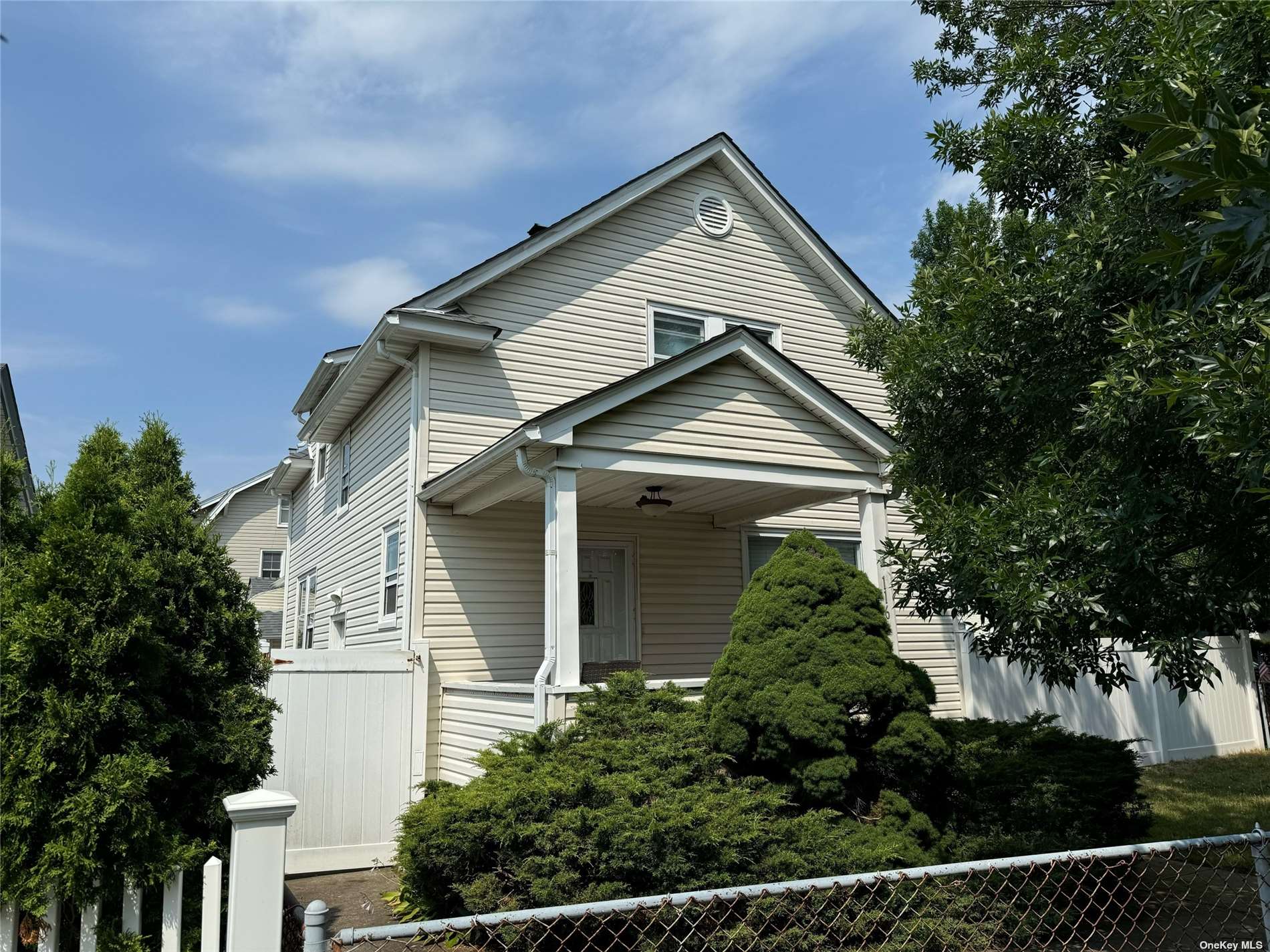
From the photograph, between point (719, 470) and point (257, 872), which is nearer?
point (257, 872)

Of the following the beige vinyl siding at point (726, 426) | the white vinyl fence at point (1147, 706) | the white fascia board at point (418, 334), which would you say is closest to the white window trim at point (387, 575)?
the white fascia board at point (418, 334)

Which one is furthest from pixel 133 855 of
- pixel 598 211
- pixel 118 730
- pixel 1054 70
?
pixel 598 211

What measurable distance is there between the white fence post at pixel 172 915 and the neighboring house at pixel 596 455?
4.55 meters

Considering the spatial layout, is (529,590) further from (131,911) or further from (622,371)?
(131,911)

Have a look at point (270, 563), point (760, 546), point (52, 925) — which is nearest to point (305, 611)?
point (760, 546)

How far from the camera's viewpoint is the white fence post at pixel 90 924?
10.7 ft

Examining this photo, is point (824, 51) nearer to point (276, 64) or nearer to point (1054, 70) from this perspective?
point (1054, 70)

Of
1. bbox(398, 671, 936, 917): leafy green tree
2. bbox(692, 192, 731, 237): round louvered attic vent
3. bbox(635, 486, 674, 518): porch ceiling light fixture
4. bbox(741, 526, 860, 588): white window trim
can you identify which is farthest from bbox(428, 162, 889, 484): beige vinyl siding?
bbox(398, 671, 936, 917): leafy green tree

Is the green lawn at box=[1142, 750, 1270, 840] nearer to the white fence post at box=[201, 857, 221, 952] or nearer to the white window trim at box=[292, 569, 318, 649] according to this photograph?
the white fence post at box=[201, 857, 221, 952]

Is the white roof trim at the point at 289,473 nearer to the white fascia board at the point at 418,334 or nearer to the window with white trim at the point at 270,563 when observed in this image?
the white fascia board at the point at 418,334

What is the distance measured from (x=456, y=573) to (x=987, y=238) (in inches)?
280

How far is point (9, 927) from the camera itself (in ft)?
10.8

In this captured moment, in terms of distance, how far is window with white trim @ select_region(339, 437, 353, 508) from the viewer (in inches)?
551

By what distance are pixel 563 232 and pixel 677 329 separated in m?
2.28
